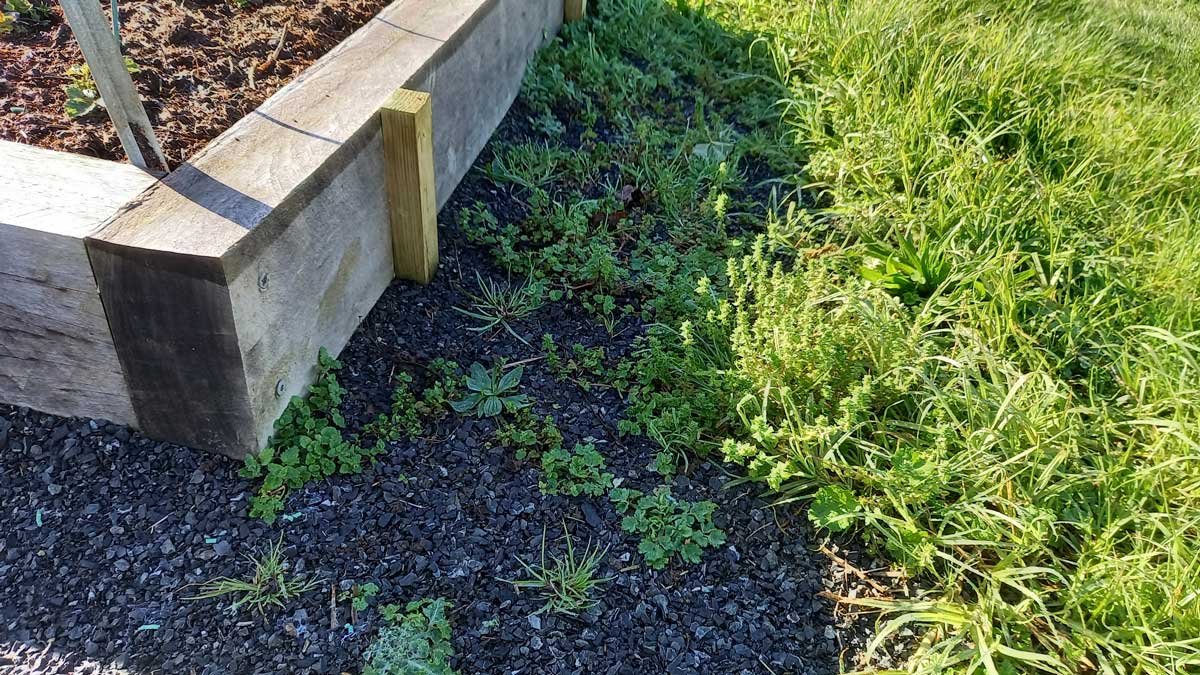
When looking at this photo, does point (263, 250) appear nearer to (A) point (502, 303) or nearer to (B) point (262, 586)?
(B) point (262, 586)

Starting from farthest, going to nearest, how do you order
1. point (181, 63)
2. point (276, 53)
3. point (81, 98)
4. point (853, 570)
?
point (276, 53)
point (181, 63)
point (81, 98)
point (853, 570)

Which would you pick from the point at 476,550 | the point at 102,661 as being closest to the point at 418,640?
the point at 476,550

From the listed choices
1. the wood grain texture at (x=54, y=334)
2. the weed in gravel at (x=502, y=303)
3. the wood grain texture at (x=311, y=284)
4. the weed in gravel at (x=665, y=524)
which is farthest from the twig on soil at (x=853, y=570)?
the wood grain texture at (x=54, y=334)

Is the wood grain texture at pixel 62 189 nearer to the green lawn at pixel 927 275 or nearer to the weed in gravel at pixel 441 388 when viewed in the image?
the weed in gravel at pixel 441 388

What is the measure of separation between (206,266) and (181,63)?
1164 millimetres

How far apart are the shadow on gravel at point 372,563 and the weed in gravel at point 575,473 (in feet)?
0.09

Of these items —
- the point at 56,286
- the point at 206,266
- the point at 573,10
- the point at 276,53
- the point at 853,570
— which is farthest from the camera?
the point at 573,10

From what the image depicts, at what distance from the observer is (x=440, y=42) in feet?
9.08

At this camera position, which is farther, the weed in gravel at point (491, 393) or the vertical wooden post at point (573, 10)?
the vertical wooden post at point (573, 10)

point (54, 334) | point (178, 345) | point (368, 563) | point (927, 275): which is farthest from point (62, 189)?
point (927, 275)

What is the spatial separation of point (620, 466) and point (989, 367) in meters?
1.13

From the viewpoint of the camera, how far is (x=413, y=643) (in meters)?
1.85

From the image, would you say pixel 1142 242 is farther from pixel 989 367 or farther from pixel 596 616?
pixel 596 616

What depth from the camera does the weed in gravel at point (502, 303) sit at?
2.69 m
